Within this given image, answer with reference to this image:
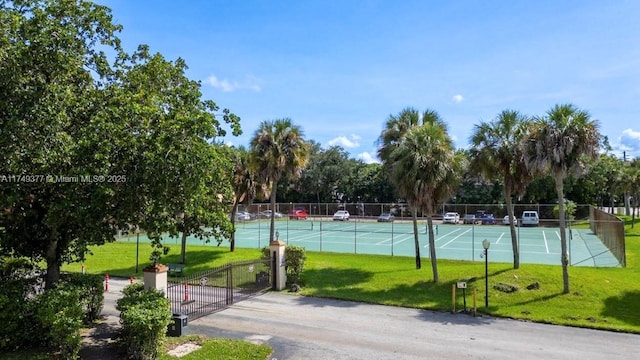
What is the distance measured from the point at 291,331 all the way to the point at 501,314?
6950 mm

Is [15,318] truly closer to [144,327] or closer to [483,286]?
[144,327]

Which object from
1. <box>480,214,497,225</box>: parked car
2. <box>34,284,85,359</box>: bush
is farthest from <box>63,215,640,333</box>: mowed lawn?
<box>480,214,497,225</box>: parked car

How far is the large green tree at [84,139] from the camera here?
29.0 ft

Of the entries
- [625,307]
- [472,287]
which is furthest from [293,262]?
[625,307]

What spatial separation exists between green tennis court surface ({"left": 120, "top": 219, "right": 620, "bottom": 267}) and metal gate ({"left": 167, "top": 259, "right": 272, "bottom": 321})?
32.3ft

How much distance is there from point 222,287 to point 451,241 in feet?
72.4

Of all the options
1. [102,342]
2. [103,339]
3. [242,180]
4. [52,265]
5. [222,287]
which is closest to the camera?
[102,342]

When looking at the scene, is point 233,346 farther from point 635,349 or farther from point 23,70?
point 635,349

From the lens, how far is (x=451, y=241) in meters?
35.4

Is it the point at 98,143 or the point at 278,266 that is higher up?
the point at 98,143

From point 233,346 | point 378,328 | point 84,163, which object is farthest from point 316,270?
point 84,163

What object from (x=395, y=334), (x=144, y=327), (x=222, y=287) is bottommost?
(x=395, y=334)

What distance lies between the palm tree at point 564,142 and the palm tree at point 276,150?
38.3 ft

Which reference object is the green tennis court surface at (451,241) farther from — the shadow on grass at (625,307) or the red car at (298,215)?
the shadow on grass at (625,307)
